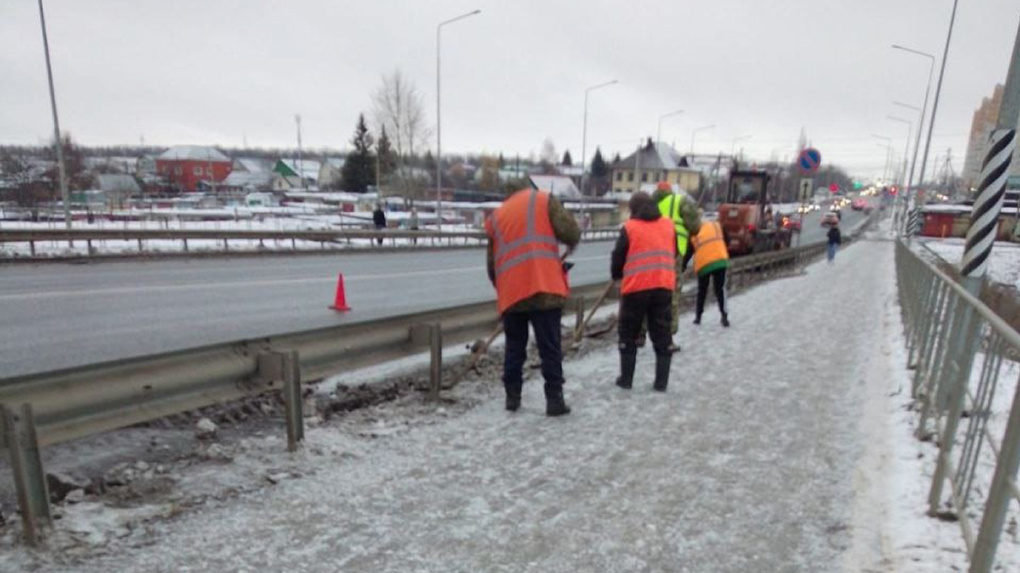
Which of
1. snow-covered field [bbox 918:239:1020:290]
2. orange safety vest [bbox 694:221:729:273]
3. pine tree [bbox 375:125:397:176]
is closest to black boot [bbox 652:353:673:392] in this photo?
orange safety vest [bbox 694:221:729:273]

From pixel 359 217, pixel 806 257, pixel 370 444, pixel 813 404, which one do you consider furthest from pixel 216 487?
pixel 359 217

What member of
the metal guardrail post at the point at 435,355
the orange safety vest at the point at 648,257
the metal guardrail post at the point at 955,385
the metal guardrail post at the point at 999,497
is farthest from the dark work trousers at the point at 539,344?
the metal guardrail post at the point at 999,497

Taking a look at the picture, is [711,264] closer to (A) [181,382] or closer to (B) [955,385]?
(B) [955,385]

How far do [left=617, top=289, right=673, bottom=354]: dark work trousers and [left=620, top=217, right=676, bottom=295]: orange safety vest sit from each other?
0.08 m

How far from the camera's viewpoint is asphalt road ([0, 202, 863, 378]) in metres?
6.99

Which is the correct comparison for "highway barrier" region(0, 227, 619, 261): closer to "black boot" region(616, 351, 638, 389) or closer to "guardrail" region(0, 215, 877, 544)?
"guardrail" region(0, 215, 877, 544)

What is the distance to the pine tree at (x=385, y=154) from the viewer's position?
1904 inches

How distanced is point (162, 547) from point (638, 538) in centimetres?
228

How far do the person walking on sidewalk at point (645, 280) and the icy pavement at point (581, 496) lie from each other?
0.30 meters

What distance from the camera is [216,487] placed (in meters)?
3.51

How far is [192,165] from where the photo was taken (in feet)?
348

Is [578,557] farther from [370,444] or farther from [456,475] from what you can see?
[370,444]

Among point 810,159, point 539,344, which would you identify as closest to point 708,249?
point 539,344

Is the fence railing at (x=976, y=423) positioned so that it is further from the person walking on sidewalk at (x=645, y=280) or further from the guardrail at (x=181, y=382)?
the guardrail at (x=181, y=382)
